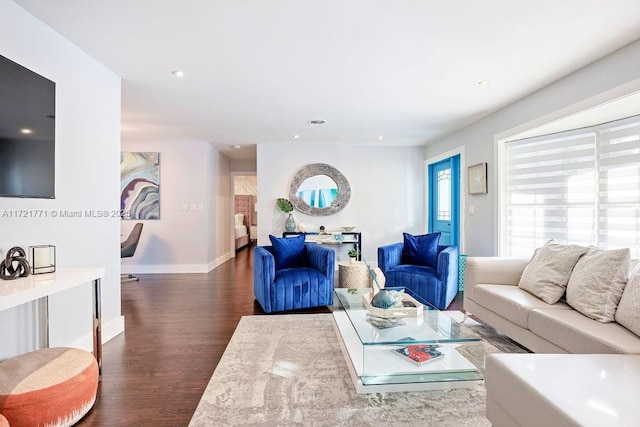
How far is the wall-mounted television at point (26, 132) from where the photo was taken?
6.22 ft

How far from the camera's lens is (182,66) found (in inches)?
113

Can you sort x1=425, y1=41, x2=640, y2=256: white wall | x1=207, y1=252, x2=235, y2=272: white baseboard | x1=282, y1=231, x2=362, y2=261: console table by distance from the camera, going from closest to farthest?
x1=425, y1=41, x2=640, y2=256: white wall, x1=282, y1=231, x2=362, y2=261: console table, x1=207, y1=252, x2=235, y2=272: white baseboard

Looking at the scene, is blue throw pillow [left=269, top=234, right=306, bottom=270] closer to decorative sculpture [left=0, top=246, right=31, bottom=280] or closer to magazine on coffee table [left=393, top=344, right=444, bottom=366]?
magazine on coffee table [left=393, top=344, right=444, bottom=366]

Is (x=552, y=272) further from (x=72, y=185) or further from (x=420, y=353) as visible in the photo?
(x=72, y=185)

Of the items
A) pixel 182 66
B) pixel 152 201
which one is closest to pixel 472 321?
pixel 182 66

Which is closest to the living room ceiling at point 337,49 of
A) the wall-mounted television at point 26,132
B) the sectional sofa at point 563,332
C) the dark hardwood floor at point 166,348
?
the wall-mounted television at point 26,132

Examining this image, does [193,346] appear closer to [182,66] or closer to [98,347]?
[98,347]

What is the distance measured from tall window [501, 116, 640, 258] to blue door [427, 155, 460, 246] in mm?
1343

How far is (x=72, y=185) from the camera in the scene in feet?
8.38

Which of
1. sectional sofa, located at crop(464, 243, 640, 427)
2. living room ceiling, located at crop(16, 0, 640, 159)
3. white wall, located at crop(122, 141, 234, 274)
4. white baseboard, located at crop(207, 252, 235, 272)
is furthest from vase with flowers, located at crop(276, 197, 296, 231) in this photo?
sectional sofa, located at crop(464, 243, 640, 427)

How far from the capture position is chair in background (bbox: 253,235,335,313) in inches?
143

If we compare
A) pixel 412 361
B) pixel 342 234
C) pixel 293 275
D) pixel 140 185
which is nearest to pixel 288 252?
pixel 293 275

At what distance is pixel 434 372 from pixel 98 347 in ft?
6.95

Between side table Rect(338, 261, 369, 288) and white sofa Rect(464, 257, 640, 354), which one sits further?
Result: side table Rect(338, 261, 369, 288)
